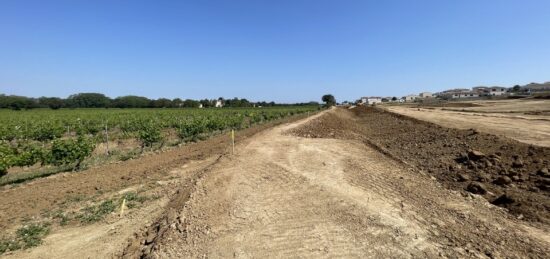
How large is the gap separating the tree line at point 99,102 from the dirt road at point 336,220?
117m

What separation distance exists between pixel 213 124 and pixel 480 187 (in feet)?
79.3

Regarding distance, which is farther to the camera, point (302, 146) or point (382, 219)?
point (302, 146)

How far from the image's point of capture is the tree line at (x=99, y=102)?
343 ft

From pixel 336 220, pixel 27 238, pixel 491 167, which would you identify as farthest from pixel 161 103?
pixel 336 220

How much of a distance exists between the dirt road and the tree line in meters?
117

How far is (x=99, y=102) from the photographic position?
458 ft

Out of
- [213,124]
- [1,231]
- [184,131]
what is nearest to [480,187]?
[1,231]

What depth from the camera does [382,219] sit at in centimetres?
688

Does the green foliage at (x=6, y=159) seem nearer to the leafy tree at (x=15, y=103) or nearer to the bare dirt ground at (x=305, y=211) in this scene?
the bare dirt ground at (x=305, y=211)

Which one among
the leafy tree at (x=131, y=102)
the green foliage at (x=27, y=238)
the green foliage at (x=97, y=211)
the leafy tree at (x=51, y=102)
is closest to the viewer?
the green foliage at (x=27, y=238)

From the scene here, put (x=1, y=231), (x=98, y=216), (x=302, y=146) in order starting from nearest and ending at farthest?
(x=1, y=231)
(x=98, y=216)
(x=302, y=146)

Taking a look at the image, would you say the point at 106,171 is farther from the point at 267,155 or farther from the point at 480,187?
the point at 480,187

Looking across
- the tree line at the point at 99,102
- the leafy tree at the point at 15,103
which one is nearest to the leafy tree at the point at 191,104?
the tree line at the point at 99,102

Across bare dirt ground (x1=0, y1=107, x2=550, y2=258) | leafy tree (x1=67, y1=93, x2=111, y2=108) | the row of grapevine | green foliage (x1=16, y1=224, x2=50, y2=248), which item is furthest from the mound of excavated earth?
leafy tree (x1=67, y1=93, x2=111, y2=108)
